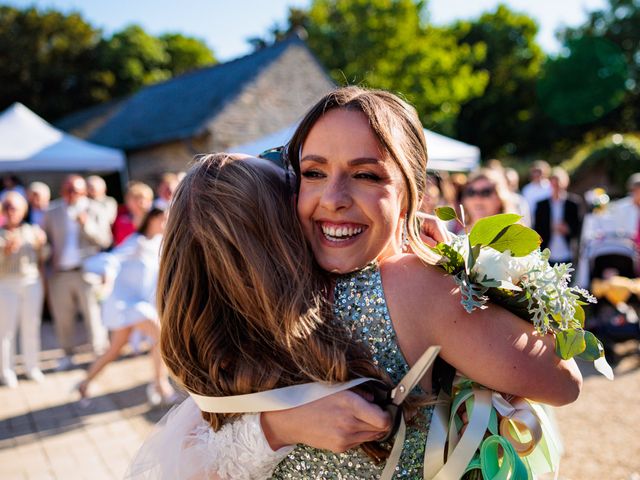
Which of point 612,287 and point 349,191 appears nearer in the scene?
point 349,191

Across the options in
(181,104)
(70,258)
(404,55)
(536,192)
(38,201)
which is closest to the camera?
(70,258)

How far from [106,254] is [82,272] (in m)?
0.61

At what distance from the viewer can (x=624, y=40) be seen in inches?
1435

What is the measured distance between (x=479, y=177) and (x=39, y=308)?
→ 5.44m

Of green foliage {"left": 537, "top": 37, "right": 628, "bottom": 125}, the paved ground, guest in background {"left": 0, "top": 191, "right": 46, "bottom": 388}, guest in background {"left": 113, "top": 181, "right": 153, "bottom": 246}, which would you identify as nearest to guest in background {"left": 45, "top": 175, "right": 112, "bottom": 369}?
guest in background {"left": 113, "top": 181, "right": 153, "bottom": 246}

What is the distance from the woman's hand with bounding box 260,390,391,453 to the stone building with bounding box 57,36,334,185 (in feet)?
54.2

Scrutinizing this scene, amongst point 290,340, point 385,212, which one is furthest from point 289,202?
point 290,340

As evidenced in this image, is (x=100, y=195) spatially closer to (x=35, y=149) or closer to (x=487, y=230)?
(x=35, y=149)

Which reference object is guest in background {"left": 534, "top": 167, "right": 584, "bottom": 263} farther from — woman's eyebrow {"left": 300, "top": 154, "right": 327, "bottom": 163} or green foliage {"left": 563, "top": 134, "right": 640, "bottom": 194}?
green foliage {"left": 563, "top": 134, "right": 640, "bottom": 194}

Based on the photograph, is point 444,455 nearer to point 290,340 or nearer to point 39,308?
point 290,340

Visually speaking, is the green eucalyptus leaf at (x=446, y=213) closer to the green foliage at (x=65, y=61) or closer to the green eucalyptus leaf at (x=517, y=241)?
the green eucalyptus leaf at (x=517, y=241)

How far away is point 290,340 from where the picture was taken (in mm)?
1381

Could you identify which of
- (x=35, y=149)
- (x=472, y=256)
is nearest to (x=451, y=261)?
(x=472, y=256)

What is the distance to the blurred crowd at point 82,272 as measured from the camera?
18.0 ft
